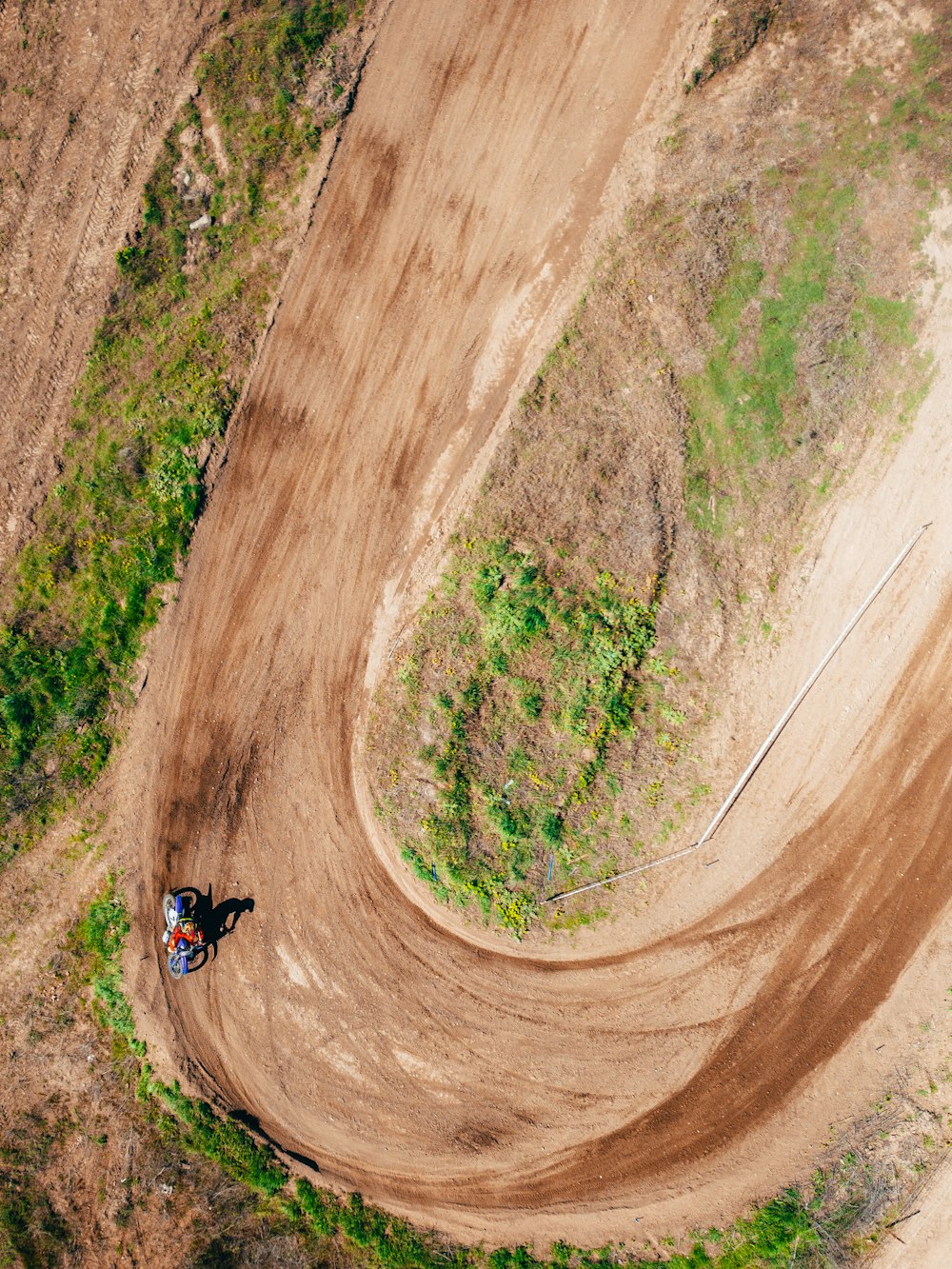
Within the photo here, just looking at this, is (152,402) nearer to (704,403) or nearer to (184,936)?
(184,936)

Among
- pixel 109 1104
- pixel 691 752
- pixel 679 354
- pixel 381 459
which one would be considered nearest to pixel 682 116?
pixel 679 354

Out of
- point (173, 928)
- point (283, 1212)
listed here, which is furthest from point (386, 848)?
point (283, 1212)

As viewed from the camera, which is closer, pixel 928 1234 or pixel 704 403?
pixel 928 1234

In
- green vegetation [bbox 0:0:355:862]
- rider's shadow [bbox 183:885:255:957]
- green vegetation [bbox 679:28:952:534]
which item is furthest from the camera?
rider's shadow [bbox 183:885:255:957]

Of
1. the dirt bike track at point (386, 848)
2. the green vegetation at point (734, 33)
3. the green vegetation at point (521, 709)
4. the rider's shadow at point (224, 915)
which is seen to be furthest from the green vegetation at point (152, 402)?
the green vegetation at point (734, 33)

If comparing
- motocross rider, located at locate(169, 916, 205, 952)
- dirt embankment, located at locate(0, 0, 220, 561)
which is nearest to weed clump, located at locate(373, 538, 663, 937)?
motocross rider, located at locate(169, 916, 205, 952)

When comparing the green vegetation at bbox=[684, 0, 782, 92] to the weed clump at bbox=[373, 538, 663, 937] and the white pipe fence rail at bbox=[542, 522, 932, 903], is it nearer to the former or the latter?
the white pipe fence rail at bbox=[542, 522, 932, 903]

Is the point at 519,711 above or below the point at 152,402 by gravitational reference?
below
